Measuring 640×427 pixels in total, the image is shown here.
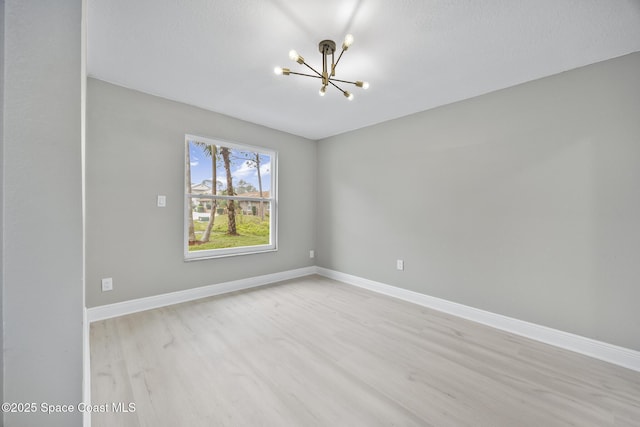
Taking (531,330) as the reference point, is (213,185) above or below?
above

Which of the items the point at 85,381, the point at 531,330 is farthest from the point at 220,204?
the point at 531,330

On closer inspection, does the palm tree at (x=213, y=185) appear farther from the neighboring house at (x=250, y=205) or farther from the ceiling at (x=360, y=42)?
the ceiling at (x=360, y=42)

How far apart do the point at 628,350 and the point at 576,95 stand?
209 cm

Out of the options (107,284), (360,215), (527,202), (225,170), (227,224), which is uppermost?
(225,170)

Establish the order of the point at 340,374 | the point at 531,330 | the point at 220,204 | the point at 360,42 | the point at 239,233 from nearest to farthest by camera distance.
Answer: the point at 340,374
the point at 360,42
the point at 531,330
the point at 220,204
the point at 239,233

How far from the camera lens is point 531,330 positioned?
2.35 m

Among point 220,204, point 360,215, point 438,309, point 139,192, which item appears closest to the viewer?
point 139,192

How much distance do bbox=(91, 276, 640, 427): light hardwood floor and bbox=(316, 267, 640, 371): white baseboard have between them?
0.10 m

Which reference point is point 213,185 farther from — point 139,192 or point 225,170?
point 139,192

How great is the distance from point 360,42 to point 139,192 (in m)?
2.65

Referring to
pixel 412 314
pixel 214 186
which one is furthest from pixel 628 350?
pixel 214 186

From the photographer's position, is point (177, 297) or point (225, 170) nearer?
point (177, 297)

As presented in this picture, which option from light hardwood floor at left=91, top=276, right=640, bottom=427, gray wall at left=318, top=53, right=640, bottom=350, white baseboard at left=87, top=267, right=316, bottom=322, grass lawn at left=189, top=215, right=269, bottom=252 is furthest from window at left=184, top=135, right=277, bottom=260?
gray wall at left=318, top=53, right=640, bottom=350

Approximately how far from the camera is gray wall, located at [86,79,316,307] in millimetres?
2490
